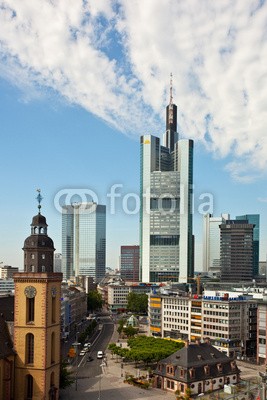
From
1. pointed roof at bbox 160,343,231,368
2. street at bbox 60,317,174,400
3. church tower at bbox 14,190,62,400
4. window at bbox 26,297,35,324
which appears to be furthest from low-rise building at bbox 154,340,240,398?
window at bbox 26,297,35,324

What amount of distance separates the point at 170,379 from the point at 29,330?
31.5m

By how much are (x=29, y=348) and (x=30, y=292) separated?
8.82 metres

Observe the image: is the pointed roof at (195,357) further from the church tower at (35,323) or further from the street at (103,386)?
the church tower at (35,323)

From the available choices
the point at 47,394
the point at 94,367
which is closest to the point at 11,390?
the point at 47,394

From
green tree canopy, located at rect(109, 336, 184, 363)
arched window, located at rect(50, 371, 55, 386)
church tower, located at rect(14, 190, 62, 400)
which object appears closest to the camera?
church tower, located at rect(14, 190, 62, 400)

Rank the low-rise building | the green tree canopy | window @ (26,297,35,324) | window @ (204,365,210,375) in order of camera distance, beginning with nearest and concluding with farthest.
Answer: window @ (26,297,35,324)
the low-rise building
window @ (204,365,210,375)
the green tree canopy

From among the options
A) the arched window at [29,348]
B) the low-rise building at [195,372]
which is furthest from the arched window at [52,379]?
the low-rise building at [195,372]

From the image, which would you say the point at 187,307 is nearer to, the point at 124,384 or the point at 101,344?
the point at 101,344

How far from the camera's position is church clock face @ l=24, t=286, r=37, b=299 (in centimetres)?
7312

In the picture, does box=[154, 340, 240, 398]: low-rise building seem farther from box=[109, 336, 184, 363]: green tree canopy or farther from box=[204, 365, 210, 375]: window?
box=[109, 336, 184, 363]: green tree canopy

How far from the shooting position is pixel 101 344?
478ft

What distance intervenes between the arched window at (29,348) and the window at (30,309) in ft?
7.47

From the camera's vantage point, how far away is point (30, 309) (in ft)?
242

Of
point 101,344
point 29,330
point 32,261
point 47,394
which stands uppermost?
point 32,261
